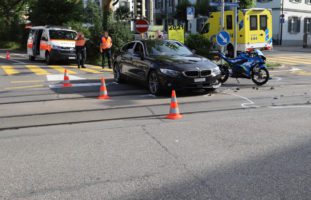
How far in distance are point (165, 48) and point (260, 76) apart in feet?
10.8

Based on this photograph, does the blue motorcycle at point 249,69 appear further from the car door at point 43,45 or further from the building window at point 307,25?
the building window at point 307,25

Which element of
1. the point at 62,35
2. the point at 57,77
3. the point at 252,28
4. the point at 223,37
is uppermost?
the point at 252,28

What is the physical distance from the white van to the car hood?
1129cm

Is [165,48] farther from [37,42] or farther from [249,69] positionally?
[37,42]

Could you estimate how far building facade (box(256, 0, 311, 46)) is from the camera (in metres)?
46.0

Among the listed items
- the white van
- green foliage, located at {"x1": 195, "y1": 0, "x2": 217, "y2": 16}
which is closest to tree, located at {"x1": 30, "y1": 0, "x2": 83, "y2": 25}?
the white van

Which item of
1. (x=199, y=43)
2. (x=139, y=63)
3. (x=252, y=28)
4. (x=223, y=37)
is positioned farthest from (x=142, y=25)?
(x=252, y=28)

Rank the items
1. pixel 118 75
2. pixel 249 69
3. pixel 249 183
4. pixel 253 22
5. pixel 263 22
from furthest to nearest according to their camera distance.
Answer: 1. pixel 263 22
2. pixel 253 22
3. pixel 118 75
4. pixel 249 69
5. pixel 249 183

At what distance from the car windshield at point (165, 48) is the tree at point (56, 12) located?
2458 centimetres

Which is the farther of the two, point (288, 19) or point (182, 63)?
point (288, 19)

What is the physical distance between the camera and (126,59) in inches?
519

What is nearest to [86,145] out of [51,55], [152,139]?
[152,139]

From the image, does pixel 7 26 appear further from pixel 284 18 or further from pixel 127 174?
pixel 127 174

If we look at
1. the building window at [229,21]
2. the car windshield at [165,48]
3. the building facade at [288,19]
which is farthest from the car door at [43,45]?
the building facade at [288,19]
